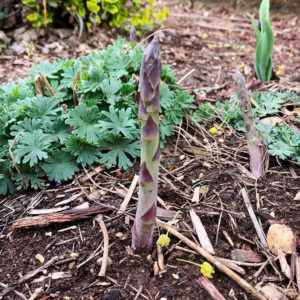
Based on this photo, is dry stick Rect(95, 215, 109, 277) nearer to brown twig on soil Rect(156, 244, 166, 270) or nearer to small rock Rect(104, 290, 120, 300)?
small rock Rect(104, 290, 120, 300)

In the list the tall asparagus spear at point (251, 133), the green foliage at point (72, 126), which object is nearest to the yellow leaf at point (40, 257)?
the green foliage at point (72, 126)

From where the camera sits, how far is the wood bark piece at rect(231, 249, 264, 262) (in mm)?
1712

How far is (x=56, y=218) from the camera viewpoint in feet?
6.25

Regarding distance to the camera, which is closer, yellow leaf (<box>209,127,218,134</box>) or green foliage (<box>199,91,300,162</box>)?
green foliage (<box>199,91,300,162</box>)

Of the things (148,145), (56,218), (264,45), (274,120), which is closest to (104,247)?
(56,218)

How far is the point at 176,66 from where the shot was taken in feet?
15.3

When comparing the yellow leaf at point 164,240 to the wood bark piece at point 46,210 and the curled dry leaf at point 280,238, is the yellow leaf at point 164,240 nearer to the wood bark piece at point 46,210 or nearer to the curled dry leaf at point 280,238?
the curled dry leaf at point 280,238

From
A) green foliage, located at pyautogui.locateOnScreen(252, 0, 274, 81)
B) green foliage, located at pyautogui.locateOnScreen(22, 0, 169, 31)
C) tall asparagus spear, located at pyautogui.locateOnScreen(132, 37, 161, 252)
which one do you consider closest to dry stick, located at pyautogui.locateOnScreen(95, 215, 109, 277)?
tall asparagus spear, located at pyautogui.locateOnScreen(132, 37, 161, 252)

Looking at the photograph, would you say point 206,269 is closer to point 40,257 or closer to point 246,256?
point 246,256

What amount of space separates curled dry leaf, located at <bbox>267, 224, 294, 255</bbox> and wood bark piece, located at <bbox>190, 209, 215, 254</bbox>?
12.0 inches

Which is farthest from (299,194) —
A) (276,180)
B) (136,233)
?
(136,233)

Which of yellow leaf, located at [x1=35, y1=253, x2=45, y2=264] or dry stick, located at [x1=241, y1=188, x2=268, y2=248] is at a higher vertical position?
dry stick, located at [x1=241, y1=188, x2=268, y2=248]

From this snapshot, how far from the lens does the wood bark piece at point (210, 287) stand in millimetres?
1522

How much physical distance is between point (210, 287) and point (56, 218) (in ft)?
2.89
